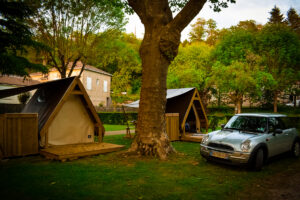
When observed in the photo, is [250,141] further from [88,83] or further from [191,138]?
[88,83]

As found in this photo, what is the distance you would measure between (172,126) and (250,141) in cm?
631

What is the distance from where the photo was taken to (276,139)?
24.1 ft

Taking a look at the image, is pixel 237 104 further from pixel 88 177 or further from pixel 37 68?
pixel 88 177

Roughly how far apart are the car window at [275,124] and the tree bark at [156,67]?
3.54 metres

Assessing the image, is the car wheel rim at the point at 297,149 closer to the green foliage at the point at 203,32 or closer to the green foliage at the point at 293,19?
the green foliage at the point at 203,32

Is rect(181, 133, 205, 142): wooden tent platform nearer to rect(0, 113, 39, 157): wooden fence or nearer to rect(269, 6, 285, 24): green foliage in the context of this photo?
rect(0, 113, 39, 157): wooden fence

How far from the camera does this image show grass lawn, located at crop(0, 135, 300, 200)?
4.70m

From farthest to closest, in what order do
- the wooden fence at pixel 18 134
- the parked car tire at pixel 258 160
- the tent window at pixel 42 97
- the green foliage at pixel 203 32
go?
the green foliage at pixel 203 32, the tent window at pixel 42 97, the wooden fence at pixel 18 134, the parked car tire at pixel 258 160

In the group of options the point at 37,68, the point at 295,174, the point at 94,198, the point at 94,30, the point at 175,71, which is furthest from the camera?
the point at 175,71

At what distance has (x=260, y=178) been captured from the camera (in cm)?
602

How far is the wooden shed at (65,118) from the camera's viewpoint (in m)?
8.71

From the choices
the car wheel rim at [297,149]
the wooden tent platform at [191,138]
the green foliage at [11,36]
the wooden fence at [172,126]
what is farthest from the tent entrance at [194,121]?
the green foliage at [11,36]

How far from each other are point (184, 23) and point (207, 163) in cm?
500

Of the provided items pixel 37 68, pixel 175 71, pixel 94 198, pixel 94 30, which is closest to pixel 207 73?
pixel 175 71
